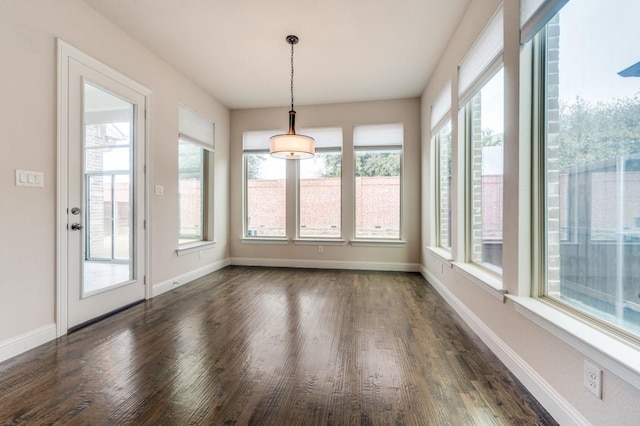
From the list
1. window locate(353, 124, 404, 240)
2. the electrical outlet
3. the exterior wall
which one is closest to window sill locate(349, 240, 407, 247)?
window locate(353, 124, 404, 240)

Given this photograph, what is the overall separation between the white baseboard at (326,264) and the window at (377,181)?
500 mm

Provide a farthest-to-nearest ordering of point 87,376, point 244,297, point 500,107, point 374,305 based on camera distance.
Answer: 1. point 244,297
2. point 374,305
3. point 500,107
4. point 87,376

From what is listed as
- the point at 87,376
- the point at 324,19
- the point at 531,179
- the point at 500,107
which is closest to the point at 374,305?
the point at 531,179

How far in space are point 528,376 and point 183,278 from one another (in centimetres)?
414

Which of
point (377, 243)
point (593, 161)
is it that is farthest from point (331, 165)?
point (593, 161)

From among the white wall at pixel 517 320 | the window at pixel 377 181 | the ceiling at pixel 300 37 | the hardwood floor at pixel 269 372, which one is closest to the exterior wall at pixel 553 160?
the white wall at pixel 517 320

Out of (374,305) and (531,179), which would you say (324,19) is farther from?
(374,305)

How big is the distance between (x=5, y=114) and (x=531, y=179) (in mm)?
3766

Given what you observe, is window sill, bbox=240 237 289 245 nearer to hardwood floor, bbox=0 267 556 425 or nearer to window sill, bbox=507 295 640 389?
hardwood floor, bbox=0 267 556 425

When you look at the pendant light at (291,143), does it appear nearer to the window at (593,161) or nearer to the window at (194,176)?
the window at (194,176)

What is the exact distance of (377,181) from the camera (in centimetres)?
540

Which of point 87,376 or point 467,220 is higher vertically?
point 467,220

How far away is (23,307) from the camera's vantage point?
2303 millimetres

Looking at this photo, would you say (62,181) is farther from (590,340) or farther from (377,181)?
(377,181)
